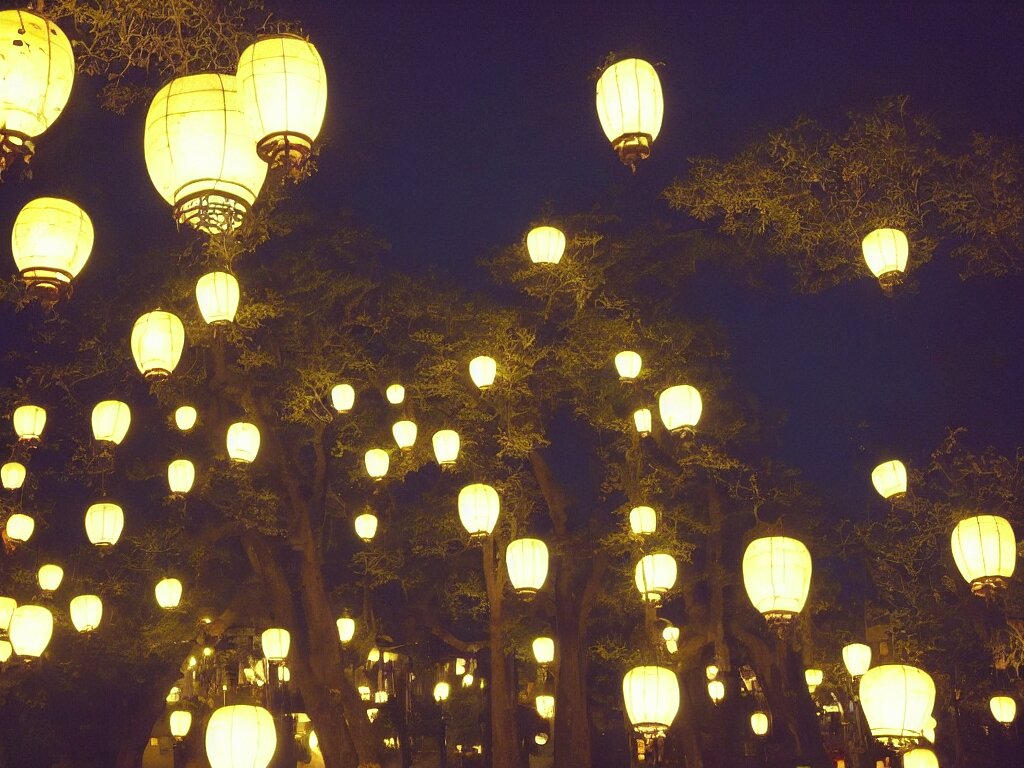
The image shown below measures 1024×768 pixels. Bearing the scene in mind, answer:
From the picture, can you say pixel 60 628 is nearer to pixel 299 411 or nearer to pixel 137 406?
pixel 137 406

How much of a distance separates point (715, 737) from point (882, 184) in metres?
11.3

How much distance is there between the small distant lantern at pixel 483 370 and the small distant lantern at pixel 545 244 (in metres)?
1.39

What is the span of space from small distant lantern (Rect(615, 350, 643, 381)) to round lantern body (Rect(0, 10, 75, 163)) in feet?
28.1

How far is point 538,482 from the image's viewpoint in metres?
14.2

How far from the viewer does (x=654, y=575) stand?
1209cm

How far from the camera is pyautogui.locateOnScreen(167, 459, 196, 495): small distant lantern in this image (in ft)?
41.5

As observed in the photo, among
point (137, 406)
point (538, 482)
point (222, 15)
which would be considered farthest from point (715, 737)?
point (222, 15)

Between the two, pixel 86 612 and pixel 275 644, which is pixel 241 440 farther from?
pixel 86 612

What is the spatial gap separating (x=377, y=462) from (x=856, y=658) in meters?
7.88

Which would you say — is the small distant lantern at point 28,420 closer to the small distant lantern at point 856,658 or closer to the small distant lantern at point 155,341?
the small distant lantern at point 155,341

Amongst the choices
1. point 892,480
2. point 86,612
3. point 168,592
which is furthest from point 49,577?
point 892,480

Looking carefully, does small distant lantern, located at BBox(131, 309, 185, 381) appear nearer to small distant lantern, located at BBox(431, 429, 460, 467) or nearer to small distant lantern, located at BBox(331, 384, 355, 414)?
small distant lantern, located at BBox(431, 429, 460, 467)

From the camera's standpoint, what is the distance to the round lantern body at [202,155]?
4.19 meters

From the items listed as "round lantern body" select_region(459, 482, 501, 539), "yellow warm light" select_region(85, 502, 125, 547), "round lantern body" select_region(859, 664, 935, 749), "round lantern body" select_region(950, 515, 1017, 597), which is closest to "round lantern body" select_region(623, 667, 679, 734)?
"round lantern body" select_region(859, 664, 935, 749)
